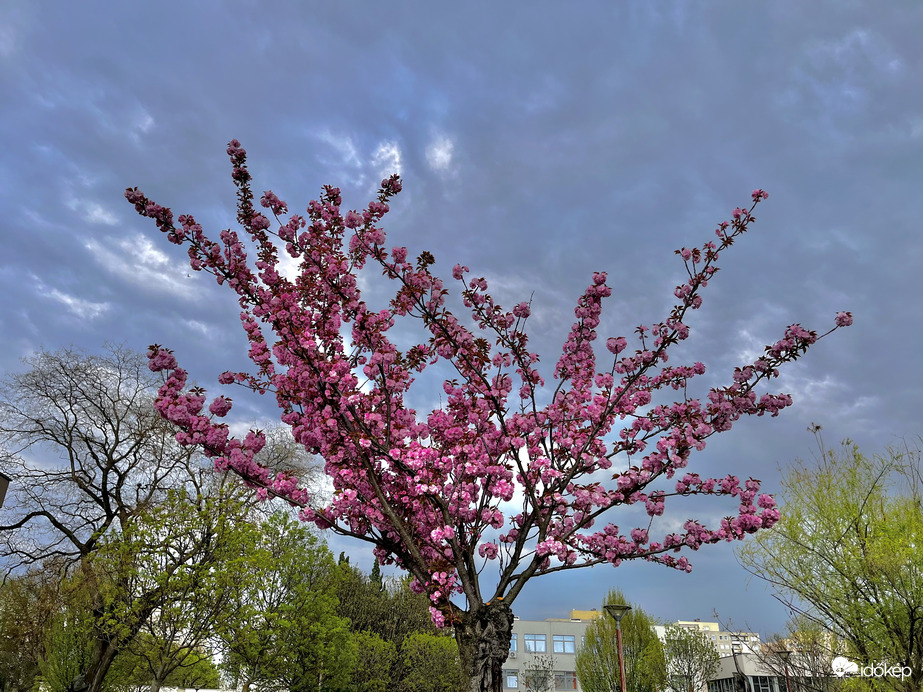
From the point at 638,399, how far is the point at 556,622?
56060 mm

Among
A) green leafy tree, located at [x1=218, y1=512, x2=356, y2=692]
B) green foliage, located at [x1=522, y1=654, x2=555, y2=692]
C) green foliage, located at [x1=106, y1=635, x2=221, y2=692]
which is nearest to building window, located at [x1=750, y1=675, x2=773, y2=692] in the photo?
green foliage, located at [x1=522, y1=654, x2=555, y2=692]

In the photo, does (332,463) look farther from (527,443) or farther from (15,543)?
(15,543)

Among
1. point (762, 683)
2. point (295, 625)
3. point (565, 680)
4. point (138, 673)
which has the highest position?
point (295, 625)

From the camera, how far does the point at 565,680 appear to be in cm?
5569

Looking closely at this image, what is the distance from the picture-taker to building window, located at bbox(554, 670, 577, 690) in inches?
2172

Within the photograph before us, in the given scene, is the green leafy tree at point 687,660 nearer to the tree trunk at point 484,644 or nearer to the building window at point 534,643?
the building window at point 534,643

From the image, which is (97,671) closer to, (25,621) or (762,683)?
(25,621)

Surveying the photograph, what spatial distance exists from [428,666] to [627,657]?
1009 centimetres

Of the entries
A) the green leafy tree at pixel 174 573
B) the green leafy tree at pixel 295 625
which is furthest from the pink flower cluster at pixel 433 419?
the green leafy tree at pixel 295 625

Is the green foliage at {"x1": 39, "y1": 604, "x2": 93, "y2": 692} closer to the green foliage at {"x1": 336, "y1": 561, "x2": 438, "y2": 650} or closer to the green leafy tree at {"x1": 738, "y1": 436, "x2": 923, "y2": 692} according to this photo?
the green foliage at {"x1": 336, "y1": 561, "x2": 438, "y2": 650}

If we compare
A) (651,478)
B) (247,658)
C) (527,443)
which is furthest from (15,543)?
(651,478)

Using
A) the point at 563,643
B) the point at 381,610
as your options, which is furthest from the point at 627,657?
the point at 563,643

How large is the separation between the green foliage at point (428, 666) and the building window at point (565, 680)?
2821 cm

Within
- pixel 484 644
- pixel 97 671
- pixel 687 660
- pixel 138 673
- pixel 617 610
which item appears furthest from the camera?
pixel 687 660
